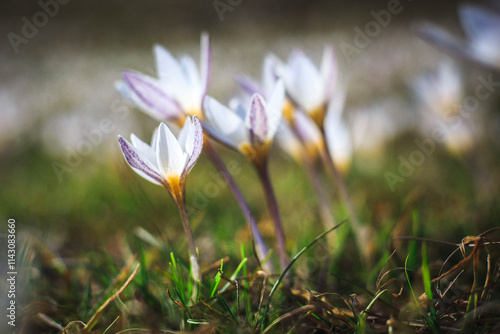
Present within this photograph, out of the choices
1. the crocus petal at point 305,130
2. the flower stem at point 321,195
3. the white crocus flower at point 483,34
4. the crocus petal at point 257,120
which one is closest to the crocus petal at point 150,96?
the crocus petal at point 257,120

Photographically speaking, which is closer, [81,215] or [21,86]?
[81,215]

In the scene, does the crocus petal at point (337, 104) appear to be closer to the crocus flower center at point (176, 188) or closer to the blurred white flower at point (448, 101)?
the blurred white flower at point (448, 101)

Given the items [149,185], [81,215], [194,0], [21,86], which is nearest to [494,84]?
[149,185]

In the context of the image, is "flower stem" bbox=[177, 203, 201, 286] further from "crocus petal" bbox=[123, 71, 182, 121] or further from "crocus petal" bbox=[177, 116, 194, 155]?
"crocus petal" bbox=[123, 71, 182, 121]

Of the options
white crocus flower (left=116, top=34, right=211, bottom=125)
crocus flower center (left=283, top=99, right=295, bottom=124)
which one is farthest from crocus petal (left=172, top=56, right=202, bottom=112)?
crocus flower center (left=283, top=99, right=295, bottom=124)

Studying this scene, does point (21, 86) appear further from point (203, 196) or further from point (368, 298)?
point (368, 298)

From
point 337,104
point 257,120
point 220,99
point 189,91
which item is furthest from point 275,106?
point 220,99

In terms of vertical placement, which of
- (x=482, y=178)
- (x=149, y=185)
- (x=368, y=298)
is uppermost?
(x=149, y=185)
